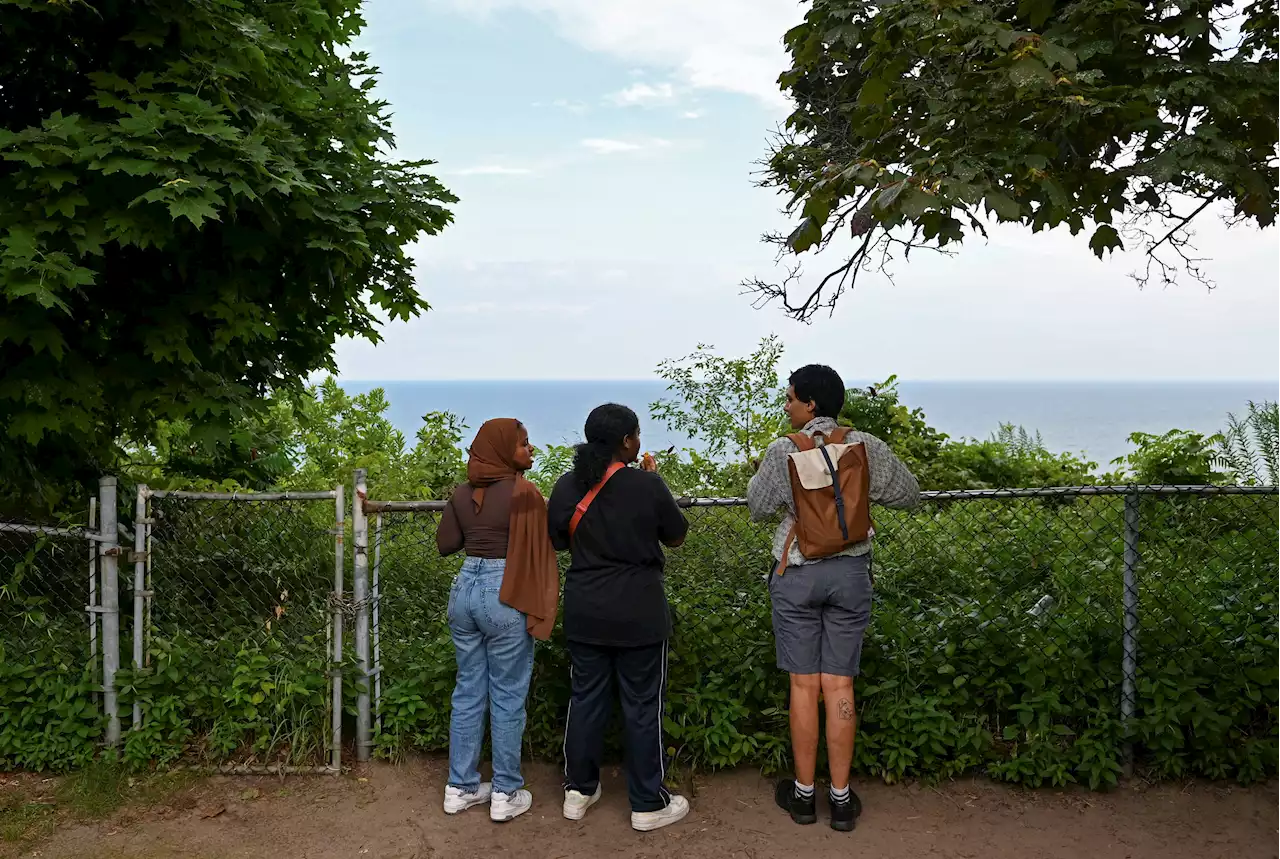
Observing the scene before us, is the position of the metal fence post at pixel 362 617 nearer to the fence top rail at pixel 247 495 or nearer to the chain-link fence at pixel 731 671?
the chain-link fence at pixel 731 671

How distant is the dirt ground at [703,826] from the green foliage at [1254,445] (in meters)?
5.83

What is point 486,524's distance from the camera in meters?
4.10

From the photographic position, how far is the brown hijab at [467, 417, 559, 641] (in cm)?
406

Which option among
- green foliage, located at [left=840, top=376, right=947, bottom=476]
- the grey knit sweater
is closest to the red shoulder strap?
the grey knit sweater

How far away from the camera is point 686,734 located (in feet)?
14.8

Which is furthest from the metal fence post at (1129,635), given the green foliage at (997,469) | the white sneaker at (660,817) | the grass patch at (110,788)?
the green foliage at (997,469)

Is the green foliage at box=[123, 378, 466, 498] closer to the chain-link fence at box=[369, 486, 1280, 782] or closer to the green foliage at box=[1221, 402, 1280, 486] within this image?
the chain-link fence at box=[369, 486, 1280, 782]

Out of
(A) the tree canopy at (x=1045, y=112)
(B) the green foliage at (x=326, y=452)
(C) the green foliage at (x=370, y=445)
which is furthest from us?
(C) the green foliage at (x=370, y=445)

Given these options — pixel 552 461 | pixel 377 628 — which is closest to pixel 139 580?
pixel 377 628

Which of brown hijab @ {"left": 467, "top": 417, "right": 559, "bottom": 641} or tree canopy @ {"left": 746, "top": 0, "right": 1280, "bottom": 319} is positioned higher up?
tree canopy @ {"left": 746, "top": 0, "right": 1280, "bottom": 319}

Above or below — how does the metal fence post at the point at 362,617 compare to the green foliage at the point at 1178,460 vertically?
below

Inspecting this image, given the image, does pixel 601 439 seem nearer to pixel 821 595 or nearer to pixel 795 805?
pixel 821 595

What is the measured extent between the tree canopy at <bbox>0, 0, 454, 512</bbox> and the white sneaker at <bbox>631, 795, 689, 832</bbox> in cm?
309

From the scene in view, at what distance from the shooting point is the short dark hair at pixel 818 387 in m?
4.04
